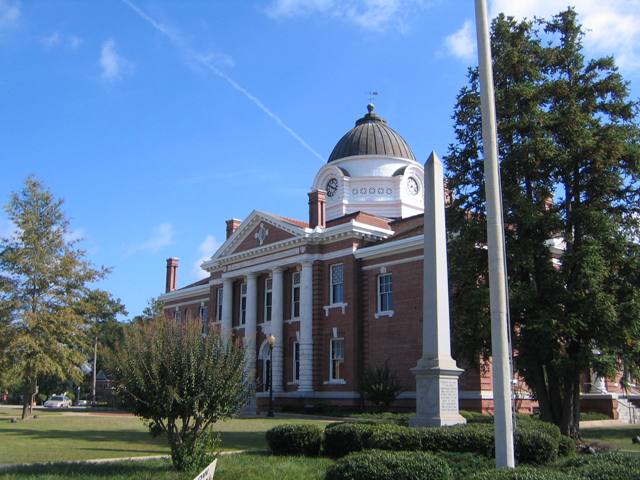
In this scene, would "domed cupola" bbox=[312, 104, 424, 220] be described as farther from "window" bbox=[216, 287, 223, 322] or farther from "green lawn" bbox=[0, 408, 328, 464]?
"green lawn" bbox=[0, 408, 328, 464]

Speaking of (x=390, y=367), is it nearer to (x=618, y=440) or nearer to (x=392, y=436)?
(x=618, y=440)

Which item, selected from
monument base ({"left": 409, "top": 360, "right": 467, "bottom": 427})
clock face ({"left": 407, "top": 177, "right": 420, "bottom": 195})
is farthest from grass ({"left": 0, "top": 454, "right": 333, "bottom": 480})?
clock face ({"left": 407, "top": 177, "right": 420, "bottom": 195})

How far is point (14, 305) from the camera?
108 ft

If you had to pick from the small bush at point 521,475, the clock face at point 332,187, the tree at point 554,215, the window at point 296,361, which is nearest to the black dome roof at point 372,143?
the clock face at point 332,187

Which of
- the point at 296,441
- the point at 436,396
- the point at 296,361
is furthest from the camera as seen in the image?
the point at 296,361

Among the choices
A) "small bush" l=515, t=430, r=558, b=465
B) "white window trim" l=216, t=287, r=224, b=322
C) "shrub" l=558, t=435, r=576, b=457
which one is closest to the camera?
"small bush" l=515, t=430, r=558, b=465

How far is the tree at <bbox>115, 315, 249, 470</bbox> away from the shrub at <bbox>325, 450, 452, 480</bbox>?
3.16 m

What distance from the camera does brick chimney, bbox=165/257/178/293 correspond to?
60.2m

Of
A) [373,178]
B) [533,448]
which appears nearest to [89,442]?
[533,448]

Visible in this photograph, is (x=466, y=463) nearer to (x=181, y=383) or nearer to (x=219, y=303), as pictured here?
(x=181, y=383)

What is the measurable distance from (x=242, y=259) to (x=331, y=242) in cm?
829

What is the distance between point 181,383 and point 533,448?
709 centimetres

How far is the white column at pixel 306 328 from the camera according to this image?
3903cm

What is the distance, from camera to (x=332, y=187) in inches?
1917
